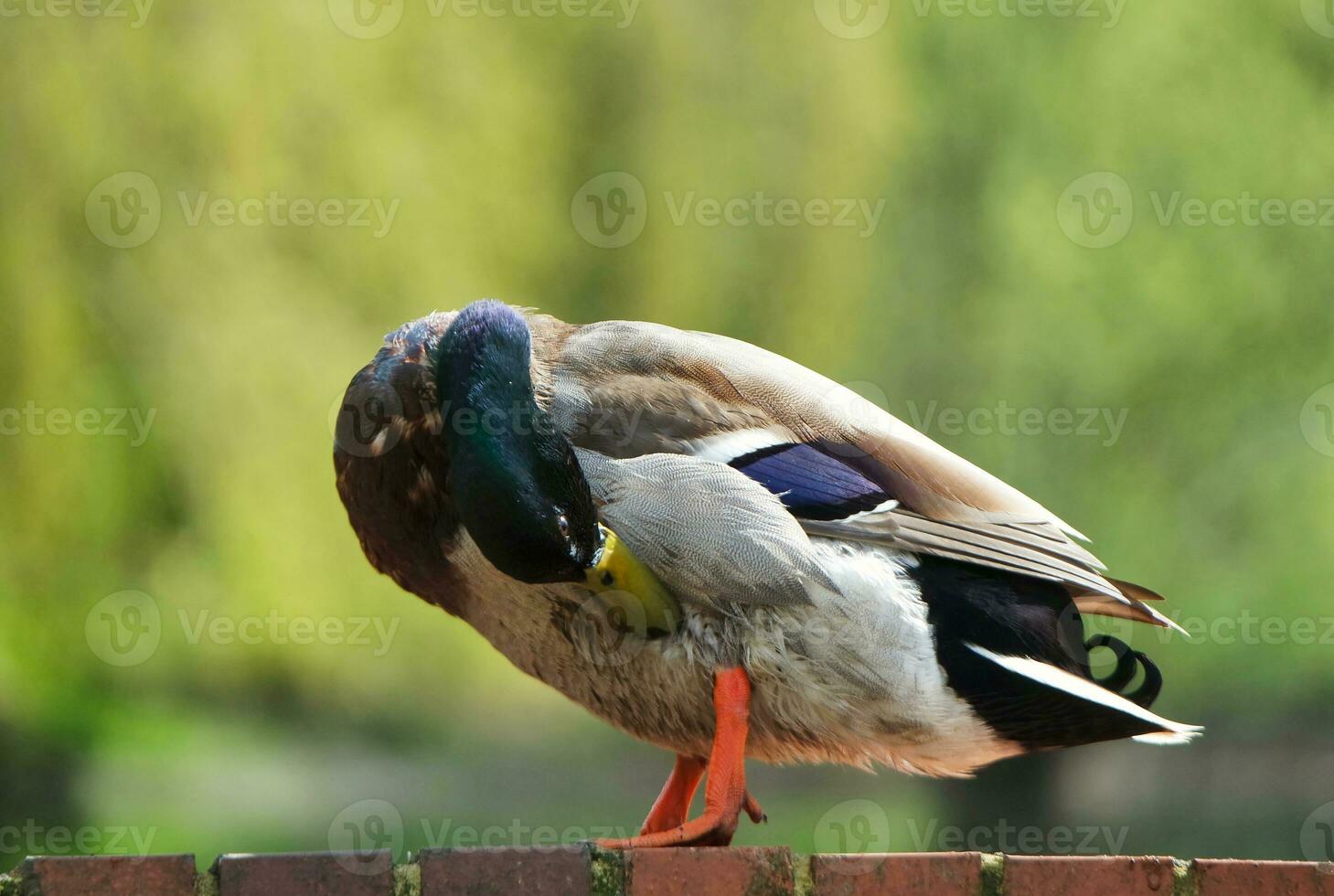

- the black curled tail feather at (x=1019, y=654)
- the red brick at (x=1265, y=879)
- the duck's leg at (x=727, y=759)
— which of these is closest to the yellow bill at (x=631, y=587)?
the duck's leg at (x=727, y=759)

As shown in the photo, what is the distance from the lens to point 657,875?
1526 millimetres

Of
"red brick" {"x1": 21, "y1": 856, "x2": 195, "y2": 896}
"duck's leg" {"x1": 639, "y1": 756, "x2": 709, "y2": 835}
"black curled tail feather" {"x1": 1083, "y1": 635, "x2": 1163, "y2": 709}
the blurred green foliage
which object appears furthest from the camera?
the blurred green foliage

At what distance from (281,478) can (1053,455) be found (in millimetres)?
3925

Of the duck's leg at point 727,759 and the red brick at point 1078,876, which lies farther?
the duck's leg at point 727,759

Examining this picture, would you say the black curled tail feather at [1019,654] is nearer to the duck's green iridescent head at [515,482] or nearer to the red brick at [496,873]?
the duck's green iridescent head at [515,482]

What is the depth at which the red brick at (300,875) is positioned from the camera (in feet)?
4.70

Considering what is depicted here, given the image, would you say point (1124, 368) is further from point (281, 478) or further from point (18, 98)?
point (18, 98)

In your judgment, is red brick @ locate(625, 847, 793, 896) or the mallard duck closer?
red brick @ locate(625, 847, 793, 896)

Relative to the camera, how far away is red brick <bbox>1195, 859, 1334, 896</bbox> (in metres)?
1.57

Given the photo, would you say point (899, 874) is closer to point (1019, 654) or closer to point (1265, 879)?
point (1265, 879)

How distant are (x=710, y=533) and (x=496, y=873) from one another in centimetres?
73

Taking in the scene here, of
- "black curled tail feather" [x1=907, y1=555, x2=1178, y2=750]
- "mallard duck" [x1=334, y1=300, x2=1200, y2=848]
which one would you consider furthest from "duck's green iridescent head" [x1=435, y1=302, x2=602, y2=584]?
"black curled tail feather" [x1=907, y1=555, x2=1178, y2=750]

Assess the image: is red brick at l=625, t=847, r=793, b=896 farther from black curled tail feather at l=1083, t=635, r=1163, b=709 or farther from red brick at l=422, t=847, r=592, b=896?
black curled tail feather at l=1083, t=635, r=1163, b=709

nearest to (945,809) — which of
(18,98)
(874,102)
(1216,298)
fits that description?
(1216,298)
